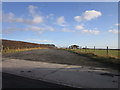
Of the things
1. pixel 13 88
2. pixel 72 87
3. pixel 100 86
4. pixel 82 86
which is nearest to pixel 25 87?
pixel 13 88

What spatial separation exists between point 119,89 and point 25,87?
365cm

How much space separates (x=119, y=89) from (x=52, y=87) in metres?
2.61

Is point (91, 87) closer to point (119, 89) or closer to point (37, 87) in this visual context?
point (119, 89)

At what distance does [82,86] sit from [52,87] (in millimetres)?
1254

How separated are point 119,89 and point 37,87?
3.20 metres

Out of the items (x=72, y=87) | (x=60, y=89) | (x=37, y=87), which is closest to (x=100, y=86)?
(x=72, y=87)

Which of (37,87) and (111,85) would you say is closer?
(37,87)

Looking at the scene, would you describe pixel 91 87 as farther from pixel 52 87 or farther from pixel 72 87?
pixel 52 87

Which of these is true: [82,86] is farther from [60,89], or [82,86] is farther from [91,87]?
[60,89]

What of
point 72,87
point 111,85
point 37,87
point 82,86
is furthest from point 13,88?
point 111,85

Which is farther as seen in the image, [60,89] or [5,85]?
[5,85]

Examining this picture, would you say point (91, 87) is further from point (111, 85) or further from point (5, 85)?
point (5, 85)

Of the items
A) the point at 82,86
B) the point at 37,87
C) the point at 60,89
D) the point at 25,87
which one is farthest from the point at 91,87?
the point at 25,87

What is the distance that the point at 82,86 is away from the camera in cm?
616
